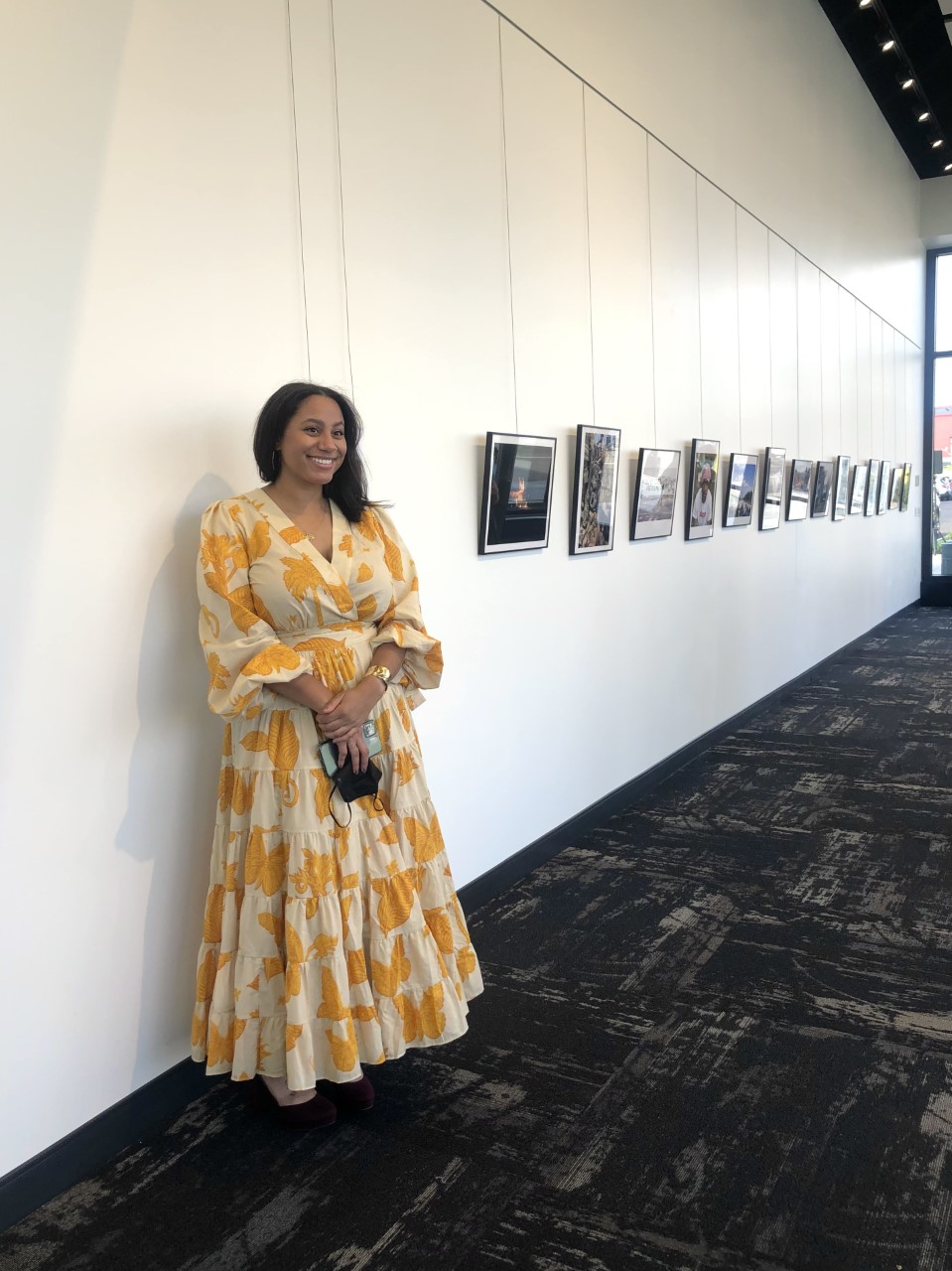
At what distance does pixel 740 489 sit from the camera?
776 centimetres

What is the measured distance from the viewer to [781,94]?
28.3 feet

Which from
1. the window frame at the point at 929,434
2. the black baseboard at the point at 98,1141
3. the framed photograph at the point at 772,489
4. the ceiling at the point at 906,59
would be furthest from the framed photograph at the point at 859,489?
the black baseboard at the point at 98,1141

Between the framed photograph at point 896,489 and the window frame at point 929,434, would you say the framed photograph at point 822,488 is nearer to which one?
the framed photograph at point 896,489

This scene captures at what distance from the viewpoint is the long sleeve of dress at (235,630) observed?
277 centimetres

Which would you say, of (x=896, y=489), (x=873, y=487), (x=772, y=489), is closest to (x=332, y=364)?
(x=772, y=489)

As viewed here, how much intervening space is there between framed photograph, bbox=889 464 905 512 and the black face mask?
40.6 feet

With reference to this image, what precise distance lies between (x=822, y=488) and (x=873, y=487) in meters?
2.76

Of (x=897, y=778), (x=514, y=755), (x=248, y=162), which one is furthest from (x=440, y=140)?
(x=897, y=778)

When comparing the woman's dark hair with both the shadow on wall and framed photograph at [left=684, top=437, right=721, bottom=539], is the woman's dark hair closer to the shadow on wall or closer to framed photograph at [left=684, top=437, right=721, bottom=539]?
the shadow on wall

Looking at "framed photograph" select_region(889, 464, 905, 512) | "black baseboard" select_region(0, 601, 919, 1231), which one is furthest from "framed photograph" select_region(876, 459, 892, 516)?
"black baseboard" select_region(0, 601, 919, 1231)

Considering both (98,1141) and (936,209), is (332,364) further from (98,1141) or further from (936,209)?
(936,209)

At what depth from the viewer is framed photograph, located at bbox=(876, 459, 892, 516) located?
12.9 m

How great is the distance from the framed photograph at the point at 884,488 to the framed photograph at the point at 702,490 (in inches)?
256

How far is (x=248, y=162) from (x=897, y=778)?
509 cm
